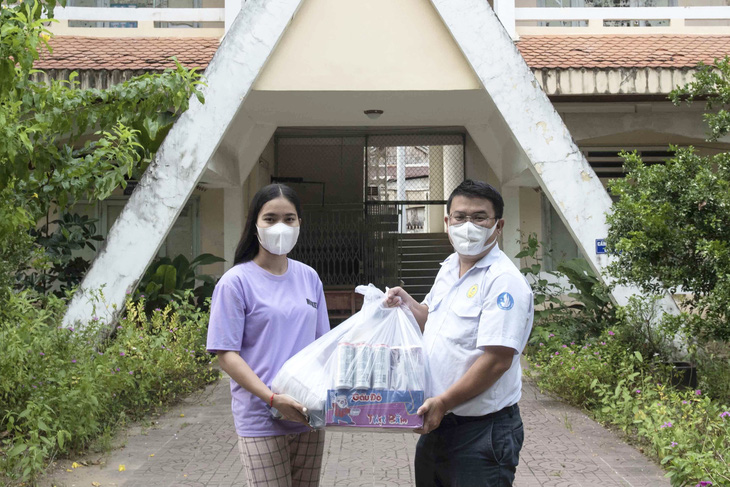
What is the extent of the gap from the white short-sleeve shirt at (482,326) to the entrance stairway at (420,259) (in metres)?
10.0

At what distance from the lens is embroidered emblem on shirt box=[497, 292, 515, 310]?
2.39m

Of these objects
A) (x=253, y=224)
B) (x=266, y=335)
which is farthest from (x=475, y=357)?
(x=253, y=224)

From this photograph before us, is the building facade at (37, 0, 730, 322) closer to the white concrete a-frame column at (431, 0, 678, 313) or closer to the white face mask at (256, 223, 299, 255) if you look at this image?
the white concrete a-frame column at (431, 0, 678, 313)

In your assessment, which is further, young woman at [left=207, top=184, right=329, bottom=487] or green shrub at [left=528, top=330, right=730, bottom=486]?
green shrub at [left=528, top=330, right=730, bottom=486]

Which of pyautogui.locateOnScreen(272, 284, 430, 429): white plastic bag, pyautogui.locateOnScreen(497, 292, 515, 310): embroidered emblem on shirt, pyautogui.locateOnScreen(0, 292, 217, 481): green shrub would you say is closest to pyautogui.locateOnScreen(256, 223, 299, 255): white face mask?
pyautogui.locateOnScreen(272, 284, 430, 429): white plastic bag

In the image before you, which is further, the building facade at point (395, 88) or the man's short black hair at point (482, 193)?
the building facade at point (395, 88)

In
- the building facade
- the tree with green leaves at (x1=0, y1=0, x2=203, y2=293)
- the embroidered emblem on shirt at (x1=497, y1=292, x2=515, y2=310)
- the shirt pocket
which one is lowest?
the shirt pocket

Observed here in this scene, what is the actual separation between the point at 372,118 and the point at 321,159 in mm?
5280

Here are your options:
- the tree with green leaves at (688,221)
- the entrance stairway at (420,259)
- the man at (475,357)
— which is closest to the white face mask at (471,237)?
the man at (475,357)

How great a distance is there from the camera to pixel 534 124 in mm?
7711

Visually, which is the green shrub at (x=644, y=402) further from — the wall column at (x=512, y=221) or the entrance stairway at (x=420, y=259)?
the entrance stairway at (x=420, y=259)

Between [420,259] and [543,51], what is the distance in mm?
6181

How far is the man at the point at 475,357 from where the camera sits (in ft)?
7.84

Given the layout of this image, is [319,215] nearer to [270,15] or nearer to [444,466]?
[270,15]
